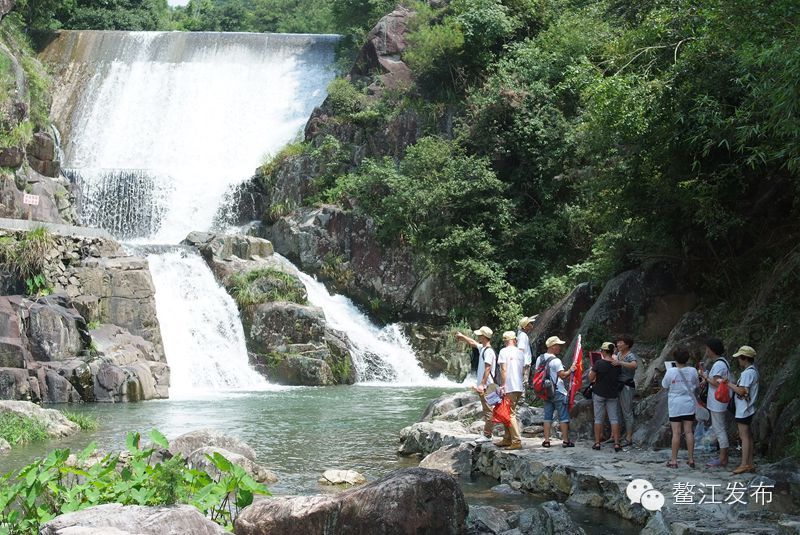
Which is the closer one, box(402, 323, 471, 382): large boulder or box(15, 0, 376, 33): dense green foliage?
box(402, 323, 471, 382): large boulder

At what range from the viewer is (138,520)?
598cm

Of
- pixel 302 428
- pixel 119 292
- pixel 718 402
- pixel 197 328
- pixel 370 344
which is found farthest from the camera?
pixel 370 344

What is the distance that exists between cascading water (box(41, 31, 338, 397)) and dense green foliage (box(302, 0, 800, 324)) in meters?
4.81

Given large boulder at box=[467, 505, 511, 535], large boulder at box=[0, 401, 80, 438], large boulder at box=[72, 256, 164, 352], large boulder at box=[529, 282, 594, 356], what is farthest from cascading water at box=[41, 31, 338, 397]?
large boulder at box=[467, 505, 511, 535]

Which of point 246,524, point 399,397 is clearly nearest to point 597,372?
point 246,524

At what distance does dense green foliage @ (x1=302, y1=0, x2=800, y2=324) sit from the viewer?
1161cm

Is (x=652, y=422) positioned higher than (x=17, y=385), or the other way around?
(x=17, y=385)

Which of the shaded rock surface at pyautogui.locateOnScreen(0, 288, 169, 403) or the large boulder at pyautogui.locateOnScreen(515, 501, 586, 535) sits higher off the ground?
the shaded rock surface at pyautogui.locateOnScreen(0, 288, 169, 403)

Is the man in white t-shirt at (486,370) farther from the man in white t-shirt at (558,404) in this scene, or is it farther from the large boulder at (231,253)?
the large boulder at (231,253)

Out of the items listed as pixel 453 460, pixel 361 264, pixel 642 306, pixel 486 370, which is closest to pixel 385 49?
pixel 361 264

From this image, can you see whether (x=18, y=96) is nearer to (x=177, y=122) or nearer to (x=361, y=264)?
(x=177, y=122)

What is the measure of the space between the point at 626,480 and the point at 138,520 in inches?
176

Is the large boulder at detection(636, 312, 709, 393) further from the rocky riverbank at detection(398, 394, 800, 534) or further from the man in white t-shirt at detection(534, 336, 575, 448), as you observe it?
the man in white t-shirt at detection(534, 336, 575, 448)

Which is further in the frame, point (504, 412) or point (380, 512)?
point (504, 412)
